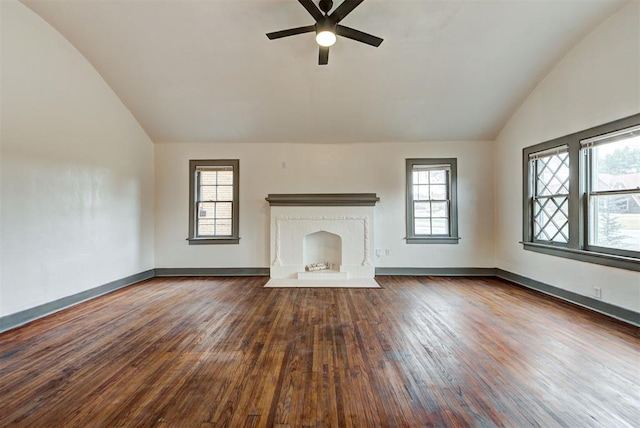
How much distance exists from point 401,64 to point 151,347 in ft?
14.7

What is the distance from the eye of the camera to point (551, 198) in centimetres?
402

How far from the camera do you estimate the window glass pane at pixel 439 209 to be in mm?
5285

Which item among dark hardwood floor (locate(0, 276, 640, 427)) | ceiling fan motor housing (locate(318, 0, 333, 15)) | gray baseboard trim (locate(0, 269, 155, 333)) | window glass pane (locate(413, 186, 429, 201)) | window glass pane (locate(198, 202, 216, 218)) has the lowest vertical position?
dark hardwood floor (locate(0, 276, 640, 427))

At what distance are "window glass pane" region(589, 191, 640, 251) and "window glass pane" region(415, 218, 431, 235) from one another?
2.28 meters

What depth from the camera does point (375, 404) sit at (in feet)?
5.49

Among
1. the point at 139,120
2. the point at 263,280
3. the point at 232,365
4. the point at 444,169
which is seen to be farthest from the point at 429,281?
the point at 139,120

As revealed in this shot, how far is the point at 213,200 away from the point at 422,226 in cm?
415

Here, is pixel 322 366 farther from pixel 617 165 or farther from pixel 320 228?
pixel 617 165

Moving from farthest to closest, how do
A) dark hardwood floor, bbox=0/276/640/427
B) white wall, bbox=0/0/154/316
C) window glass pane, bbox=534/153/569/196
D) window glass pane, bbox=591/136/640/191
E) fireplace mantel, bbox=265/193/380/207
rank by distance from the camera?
fireplace mantel, bbox=265/193/380/207 < window glass pane, bbox=534/153/569/196 < window glass pane, bbox=591/136/640/191 < white wall, bbox=0/0/154/316 < dark hardwood floor, bbox=0/276/640/427

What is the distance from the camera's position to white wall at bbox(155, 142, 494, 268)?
17.1 ft

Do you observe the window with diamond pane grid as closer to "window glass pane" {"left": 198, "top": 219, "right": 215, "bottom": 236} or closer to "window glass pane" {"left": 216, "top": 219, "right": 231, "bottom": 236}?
"window glass pane" {"left": 216, "top": 219, "right": 231, "bottom": 236}

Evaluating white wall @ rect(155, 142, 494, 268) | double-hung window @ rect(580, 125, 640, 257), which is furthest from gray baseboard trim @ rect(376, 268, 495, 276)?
double-hung window @ rect(580, 125, 640, 257)

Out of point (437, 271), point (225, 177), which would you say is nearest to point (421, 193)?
point (437, 271)

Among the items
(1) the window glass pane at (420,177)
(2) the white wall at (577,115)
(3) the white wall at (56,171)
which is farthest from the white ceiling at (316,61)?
(1) the window glass pane at (420,177)
